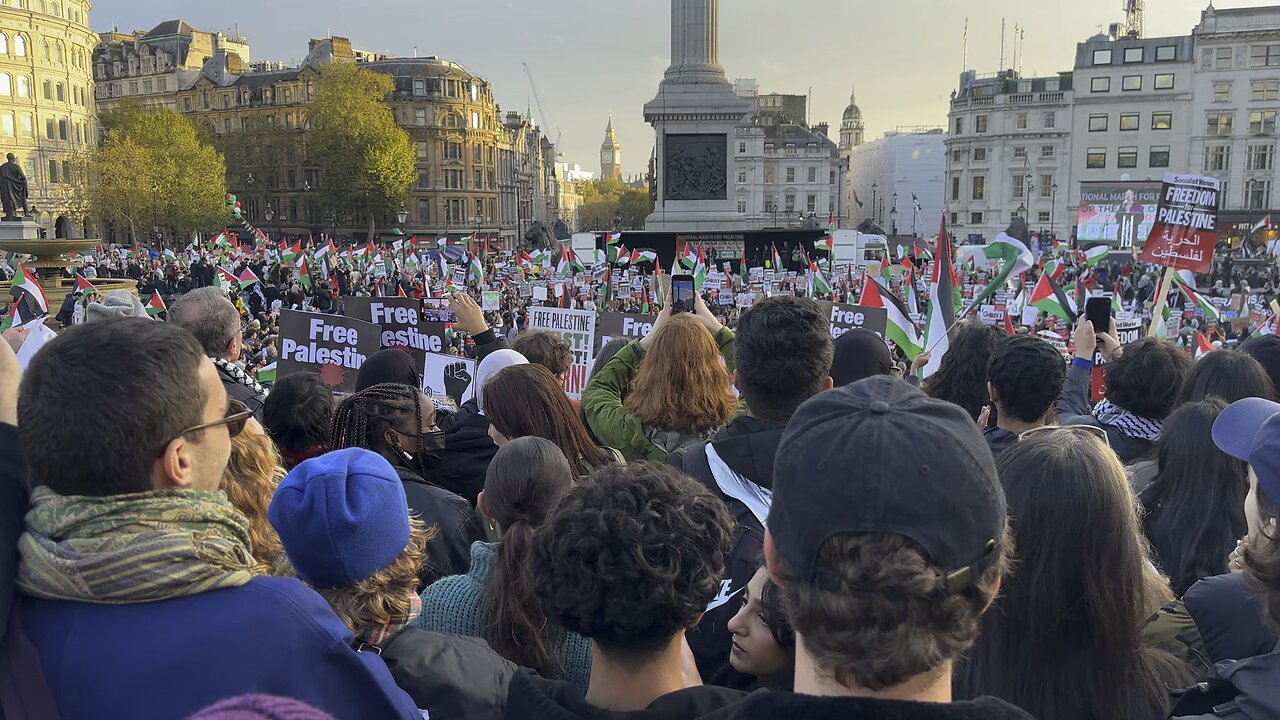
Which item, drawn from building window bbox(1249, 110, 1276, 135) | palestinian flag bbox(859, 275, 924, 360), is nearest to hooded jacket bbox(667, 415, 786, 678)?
palestinian flag bbox(859, 275, 924, 360)

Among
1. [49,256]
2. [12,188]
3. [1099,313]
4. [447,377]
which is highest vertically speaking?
[12,188]

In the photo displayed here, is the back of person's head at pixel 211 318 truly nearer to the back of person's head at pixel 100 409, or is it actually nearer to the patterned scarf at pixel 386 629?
the patterned scarf at pixel 386 629

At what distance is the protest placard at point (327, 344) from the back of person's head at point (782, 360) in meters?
5.15

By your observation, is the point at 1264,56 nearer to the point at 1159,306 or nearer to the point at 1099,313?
the point at 1159,306

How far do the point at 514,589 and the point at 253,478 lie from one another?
1.05 metres

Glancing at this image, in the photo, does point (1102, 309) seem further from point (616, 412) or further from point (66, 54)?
point (66, 54)

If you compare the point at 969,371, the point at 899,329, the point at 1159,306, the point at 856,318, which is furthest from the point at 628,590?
the point at 899,329

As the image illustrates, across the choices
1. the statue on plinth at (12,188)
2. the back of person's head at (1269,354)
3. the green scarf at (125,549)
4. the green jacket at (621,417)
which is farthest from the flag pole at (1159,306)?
the statue on plinth at (12,188)

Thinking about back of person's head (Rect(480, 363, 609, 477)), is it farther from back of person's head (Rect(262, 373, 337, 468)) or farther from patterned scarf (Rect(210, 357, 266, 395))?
patterned scarf (Rect(210, 357, 266, 395))

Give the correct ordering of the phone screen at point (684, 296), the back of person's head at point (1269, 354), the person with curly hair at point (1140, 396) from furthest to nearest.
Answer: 1. the phone screen at point (684, 296)
2. the back of person's head at point (1269, 354)
3. the person with curly hair at point (1140, 396)

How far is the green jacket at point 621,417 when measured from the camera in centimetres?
434

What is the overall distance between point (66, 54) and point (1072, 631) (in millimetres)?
Answer: 81682

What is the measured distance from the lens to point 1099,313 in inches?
241

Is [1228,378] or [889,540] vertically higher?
[889,540]
